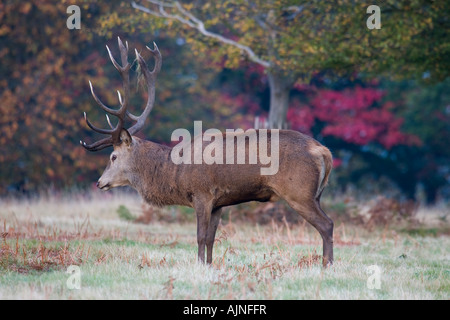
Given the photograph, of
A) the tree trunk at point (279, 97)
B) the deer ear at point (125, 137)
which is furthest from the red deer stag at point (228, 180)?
the tree trunk at point (279, 97)

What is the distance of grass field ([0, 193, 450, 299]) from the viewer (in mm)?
6625

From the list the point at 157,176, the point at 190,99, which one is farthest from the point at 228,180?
the point at 190,99

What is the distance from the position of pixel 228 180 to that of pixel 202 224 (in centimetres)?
65

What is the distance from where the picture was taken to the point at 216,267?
317 inches

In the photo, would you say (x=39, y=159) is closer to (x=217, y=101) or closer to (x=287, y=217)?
(x=217, y=101)

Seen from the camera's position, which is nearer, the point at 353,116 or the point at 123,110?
the point at 123,110

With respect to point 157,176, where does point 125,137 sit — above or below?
above

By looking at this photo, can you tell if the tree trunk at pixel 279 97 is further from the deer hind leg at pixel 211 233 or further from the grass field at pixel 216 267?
the deer hind leg at pixel 211 233

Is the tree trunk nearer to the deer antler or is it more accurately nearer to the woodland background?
the woodland background

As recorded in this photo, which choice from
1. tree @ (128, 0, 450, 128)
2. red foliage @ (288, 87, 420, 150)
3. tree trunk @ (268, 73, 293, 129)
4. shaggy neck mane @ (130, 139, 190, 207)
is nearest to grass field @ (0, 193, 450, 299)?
shaggy neck mane @ (130, 139, 190, 207)

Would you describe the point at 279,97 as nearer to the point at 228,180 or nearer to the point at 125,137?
the point at 125,137

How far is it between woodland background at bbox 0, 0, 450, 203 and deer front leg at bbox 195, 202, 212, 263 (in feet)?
24.3
